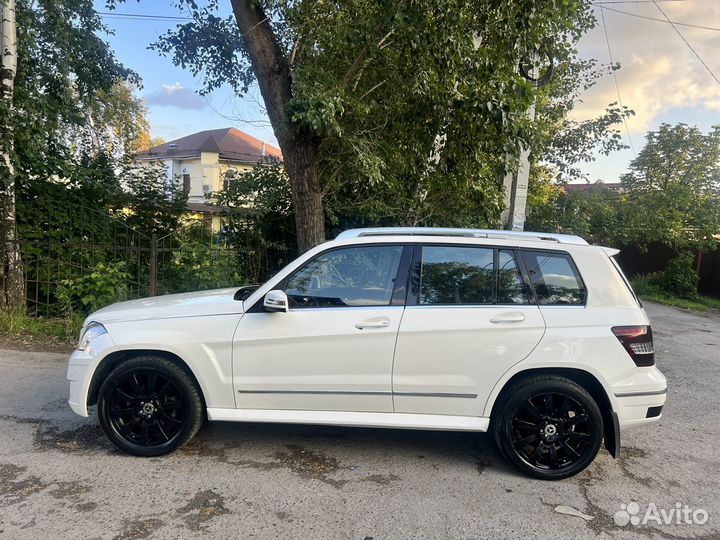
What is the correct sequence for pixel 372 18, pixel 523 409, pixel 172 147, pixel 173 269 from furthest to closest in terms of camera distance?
pixel 172 147 → pixel 173 269 → pixel 372 18 → pixel 523 409

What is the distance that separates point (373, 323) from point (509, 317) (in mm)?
966

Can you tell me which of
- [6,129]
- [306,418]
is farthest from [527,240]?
[6,129]

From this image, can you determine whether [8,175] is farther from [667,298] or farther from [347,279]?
[667,298]

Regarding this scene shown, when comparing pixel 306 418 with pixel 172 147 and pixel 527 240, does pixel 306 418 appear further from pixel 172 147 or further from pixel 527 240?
pixel 172 147

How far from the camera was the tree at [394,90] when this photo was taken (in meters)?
6.13

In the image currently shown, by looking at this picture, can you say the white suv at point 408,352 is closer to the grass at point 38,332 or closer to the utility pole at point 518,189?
the grass at point 38,332

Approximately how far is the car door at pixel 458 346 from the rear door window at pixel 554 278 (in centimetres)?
12

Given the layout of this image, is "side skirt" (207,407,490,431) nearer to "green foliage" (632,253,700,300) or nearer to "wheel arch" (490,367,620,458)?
"wheel arch" (490,367,620,458)

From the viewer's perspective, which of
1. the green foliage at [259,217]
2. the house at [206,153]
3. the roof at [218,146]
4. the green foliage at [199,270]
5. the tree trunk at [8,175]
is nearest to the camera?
the tree trunk at [8,175]

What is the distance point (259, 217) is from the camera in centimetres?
867

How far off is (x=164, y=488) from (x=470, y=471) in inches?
83.6

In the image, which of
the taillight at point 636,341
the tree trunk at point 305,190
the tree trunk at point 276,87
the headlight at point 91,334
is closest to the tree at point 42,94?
the tree trunk at point 276,87

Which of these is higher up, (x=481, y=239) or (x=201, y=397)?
(x=481, y=239)

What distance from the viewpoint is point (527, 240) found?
12.6ft
